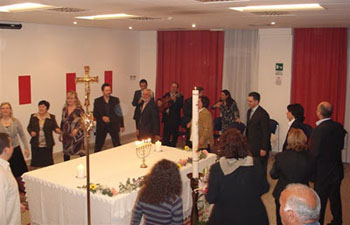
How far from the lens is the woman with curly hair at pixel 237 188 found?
3385mm

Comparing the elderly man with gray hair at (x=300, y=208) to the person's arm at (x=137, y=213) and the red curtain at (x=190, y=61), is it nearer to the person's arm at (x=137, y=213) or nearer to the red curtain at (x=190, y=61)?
the person's arm at (x=137, y=213)

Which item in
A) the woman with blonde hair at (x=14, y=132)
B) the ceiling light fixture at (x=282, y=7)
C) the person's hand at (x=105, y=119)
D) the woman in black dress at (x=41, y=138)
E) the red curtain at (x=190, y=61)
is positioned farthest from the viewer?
the red curtain at (x=190, y=61)

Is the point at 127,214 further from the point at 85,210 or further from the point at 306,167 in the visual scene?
the point at 306,167

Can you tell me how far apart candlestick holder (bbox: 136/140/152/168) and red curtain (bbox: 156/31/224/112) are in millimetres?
4425

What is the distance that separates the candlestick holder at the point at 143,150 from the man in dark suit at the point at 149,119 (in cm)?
193

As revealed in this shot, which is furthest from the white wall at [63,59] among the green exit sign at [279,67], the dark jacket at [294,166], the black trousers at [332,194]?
the black trousers at [332,194]

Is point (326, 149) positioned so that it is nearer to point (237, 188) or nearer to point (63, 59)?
point (237, 188)

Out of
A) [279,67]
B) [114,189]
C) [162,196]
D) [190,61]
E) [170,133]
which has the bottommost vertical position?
[170,133]

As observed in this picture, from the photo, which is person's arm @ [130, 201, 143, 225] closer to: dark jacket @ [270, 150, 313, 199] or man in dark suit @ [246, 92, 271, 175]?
dark jacket @ [270, 150, 313, 199]

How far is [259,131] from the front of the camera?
609cm

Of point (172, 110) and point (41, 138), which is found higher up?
point (172, 110)

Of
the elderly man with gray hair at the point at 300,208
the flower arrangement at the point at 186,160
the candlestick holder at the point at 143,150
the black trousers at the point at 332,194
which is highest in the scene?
the elderly man with gray hair at the point at 300,208

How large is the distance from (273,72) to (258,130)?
126 inches

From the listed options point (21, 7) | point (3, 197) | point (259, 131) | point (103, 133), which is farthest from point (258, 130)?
point (3, 197)
